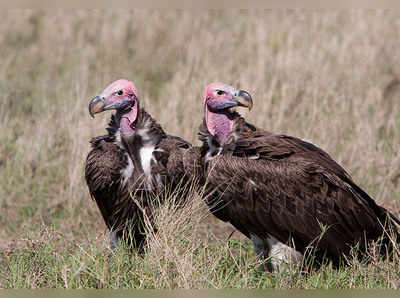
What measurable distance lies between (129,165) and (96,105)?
0.52 meters

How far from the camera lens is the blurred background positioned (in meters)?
7.49

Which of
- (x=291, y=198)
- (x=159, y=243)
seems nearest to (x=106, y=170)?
(x=159, y=243)

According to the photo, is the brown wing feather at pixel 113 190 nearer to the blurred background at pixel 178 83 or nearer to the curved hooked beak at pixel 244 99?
the blurred background at pixel 178 83

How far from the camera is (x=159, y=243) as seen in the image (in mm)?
4992

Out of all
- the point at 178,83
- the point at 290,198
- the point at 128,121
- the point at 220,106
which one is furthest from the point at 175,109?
the point at 290,198

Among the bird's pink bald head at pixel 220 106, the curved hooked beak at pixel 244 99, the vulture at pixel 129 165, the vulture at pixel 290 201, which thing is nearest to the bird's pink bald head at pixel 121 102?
the vulture at pixel 129 165

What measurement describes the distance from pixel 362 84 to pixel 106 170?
473cm

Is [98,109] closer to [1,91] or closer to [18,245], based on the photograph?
[18,245]

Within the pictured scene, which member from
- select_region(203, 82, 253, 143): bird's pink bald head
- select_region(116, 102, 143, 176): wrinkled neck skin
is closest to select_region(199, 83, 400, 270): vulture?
select_region(203, 82, 253, 143): bird's pink bald head

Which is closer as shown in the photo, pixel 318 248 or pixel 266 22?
pixel 318 248

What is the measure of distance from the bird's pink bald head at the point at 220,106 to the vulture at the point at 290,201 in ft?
0.37

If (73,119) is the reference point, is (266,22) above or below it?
above

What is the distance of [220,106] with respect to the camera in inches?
229

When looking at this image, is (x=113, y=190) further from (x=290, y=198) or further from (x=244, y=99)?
(x=290, y=198)
